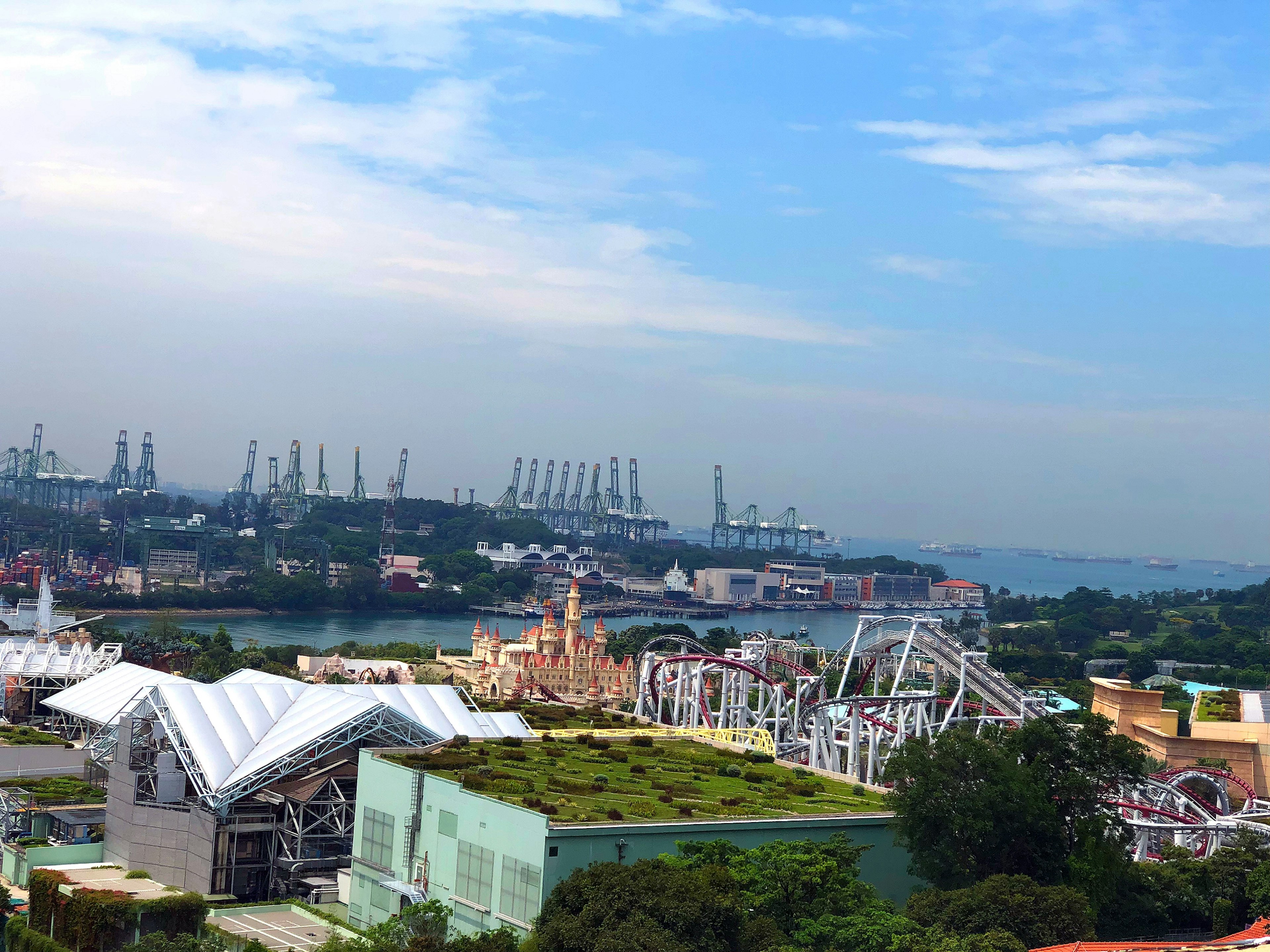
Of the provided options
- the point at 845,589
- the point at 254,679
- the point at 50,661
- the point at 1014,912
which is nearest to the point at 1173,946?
the point at 1014,912

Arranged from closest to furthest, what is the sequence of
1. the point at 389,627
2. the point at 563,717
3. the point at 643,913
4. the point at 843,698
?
the point at 643,913, the point at 843,698, the point at 563,717, the point at 389,627

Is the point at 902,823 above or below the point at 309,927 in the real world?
above

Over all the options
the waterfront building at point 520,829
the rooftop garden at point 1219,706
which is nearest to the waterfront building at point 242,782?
the waterfront building at point 520,829

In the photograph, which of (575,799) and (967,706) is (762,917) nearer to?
(575,799)

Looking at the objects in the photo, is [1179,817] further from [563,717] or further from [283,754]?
[283,754]

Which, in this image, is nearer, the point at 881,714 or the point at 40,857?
the point at 40,857

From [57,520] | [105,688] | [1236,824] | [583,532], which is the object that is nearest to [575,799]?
[1236,824]

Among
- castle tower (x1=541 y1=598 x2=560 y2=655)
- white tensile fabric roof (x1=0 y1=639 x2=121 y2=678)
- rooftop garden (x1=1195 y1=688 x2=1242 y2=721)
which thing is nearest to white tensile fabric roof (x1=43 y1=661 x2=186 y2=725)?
white tensile fabric roof (x1=0 y1=639 x2=121 y2=678)
